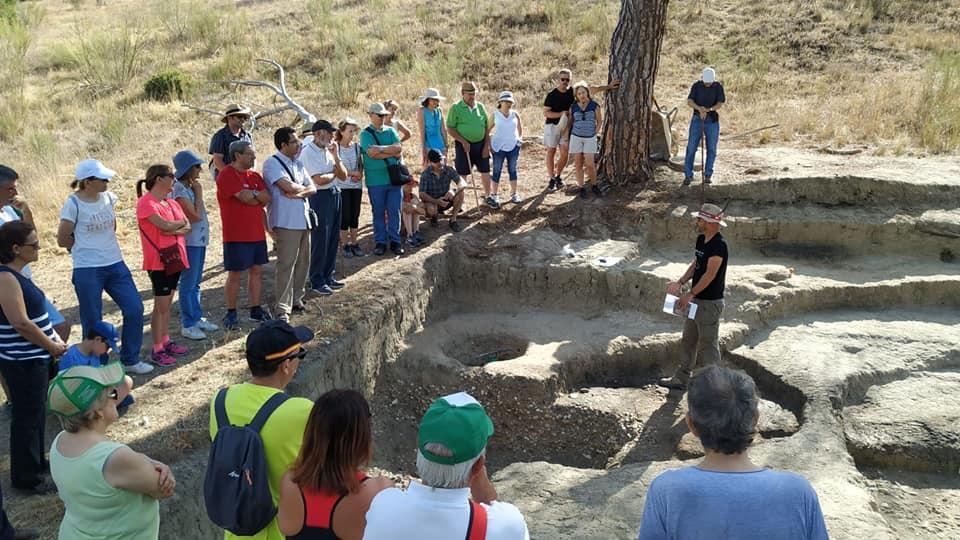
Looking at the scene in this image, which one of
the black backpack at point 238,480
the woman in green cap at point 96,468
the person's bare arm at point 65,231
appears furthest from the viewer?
the person's bare arm at point 65,231

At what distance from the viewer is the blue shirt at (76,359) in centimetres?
527

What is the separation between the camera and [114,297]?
6.21m

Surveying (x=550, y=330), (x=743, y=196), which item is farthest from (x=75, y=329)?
(x=743, y=196)

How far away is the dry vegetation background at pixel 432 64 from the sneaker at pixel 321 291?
5.19 m

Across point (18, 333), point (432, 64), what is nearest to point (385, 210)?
point (18, 333)

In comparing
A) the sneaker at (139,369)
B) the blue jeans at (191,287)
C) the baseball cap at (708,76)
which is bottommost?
the sneaker at (139,369)

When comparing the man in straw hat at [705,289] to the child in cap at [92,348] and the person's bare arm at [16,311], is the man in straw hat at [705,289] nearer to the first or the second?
the child in cap at [92,348]

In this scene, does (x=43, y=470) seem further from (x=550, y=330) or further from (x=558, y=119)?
(x=558, y=119)

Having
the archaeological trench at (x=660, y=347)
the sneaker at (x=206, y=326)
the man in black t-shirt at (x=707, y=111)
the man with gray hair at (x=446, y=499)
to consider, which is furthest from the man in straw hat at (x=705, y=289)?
the man with gray hair at (x=446, y=499)

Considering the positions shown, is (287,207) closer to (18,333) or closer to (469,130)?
(18,333)

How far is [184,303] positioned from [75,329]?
54.6 inches

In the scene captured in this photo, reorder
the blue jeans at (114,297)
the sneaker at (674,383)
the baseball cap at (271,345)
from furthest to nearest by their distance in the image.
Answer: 1. the sneaker at (674,383)
2. the blue jeans at (114,297)
3. the baseball cap at (271,345)

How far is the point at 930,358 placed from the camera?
25.8ft

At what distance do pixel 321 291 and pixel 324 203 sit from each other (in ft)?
2.92
